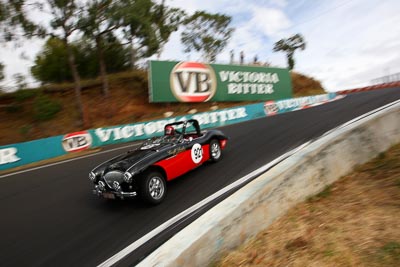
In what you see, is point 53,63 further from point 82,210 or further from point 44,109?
point 82,210

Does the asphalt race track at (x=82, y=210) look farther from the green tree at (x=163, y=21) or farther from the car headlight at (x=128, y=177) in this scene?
the green tree at (x=163, y=21)

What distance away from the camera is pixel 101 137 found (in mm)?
14391

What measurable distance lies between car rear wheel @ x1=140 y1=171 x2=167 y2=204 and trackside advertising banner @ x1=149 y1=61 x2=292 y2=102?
15962 mm

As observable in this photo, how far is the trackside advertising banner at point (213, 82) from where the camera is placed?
21484mm

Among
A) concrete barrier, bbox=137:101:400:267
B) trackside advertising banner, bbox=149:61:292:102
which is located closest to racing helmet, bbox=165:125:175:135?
concrete barrier, bbox=137:101:400:267

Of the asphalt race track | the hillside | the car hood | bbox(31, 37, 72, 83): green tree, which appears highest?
bbox(31, 37, 72, 83): green tree

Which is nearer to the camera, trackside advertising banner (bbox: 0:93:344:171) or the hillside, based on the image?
trackside advertising banner (bbox: 0:93:344:171)

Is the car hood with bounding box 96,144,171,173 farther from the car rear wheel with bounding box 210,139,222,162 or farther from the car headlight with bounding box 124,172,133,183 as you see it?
the car rear wheel with bounding box 210,139,222,162

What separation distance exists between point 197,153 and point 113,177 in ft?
7.03

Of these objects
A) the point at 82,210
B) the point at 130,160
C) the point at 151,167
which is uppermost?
the point at 130,160

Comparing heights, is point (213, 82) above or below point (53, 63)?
below

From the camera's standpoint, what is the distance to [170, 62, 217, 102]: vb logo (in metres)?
22.2

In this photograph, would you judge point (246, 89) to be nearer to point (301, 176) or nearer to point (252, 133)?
point (252, 133)

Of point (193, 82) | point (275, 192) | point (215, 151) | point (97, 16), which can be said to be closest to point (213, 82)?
point (193, 82)
